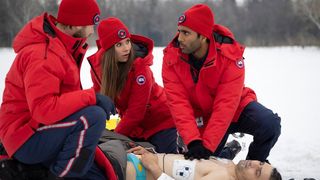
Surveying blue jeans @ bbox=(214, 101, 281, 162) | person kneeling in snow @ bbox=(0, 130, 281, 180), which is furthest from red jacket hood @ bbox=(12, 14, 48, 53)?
blue jeans @ bbox=(214, 101, 281, 162)

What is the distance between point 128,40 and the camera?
4.09m

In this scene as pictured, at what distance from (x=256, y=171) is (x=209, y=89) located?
838 millimetres

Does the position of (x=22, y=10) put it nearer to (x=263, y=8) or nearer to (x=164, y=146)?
(x=263, y=8)

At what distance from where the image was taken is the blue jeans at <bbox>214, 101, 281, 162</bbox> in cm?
362

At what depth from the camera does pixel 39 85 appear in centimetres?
255

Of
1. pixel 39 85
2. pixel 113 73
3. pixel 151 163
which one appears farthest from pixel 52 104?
pixel 113 73

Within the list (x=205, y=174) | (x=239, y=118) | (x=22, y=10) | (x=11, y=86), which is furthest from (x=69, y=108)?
(x=22, y=10)

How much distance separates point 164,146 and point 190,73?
0.87m

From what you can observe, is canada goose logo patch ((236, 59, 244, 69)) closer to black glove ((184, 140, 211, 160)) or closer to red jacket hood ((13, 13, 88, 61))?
black glove ((184, 140, 211, 160))

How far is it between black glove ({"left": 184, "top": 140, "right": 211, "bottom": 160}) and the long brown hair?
1008mm

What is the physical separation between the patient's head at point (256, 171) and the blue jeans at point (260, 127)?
0.44 meters

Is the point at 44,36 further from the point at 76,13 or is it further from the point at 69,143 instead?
the point at 69,143

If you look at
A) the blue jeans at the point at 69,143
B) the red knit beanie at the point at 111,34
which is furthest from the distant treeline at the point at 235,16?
the blue jeans at the point at 69,143

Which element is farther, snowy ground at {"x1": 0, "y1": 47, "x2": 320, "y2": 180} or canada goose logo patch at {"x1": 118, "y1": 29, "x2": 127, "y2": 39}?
snowy ground at {"x1": 0, "y1": 47, "x2": 320, "y2": 180}
